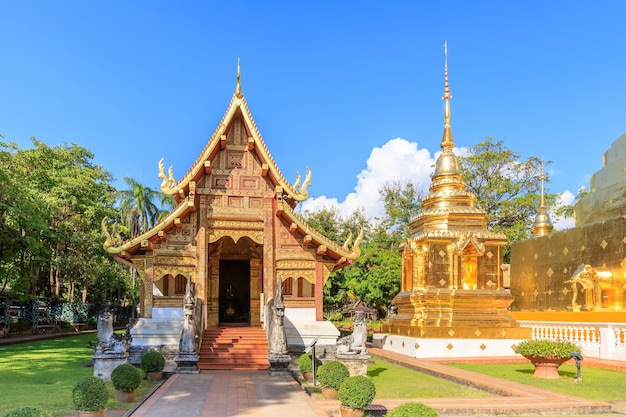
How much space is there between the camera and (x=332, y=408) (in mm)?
9164

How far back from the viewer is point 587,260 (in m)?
18.3

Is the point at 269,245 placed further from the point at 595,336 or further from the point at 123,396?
the point at 595,336

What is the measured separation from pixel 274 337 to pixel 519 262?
11.5 metres

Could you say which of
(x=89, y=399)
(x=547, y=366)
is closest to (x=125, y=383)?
(x=89, y=399)

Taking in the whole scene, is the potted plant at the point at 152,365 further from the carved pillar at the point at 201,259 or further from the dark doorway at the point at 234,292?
the dark doorway at the point at 234,292

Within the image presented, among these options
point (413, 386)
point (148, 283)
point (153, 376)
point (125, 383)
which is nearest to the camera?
point (125, 383)

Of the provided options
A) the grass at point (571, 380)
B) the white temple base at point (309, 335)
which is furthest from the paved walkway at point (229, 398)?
the grass at point (571, 380)

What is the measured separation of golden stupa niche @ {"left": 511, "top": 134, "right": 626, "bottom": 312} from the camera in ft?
56.1

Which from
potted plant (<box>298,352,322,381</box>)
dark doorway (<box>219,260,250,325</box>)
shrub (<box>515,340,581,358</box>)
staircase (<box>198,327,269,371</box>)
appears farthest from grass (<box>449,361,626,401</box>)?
dark doorway (<box>219,260,250,325</box>)

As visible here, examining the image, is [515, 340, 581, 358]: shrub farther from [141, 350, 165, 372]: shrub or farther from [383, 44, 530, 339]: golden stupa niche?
[141, 350, 165, 372]: shrub

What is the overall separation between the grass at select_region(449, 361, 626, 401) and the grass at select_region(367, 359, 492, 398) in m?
1.46

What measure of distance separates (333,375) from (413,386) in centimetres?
219

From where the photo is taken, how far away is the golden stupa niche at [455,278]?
682 inches

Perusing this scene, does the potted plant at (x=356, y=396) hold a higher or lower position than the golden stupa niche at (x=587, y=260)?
lower
